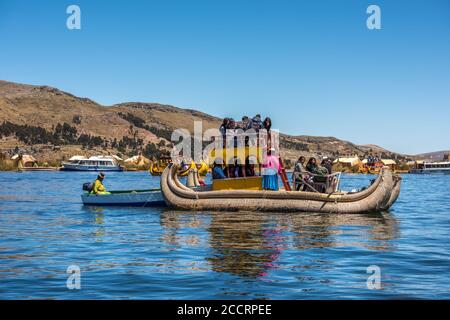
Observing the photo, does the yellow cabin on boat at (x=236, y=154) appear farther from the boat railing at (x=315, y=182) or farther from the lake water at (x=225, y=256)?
the lake water at (x=225, y=256)

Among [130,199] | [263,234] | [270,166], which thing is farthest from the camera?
[130,199]

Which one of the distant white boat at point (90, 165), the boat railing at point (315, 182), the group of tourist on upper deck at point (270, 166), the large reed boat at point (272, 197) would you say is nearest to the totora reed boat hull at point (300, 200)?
the large reed boat at point (272, 197)

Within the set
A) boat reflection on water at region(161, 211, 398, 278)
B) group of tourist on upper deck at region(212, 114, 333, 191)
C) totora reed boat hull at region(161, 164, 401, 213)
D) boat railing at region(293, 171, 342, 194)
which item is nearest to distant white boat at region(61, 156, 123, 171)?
totora reed boat hull at region(161, 164, 401, 213)

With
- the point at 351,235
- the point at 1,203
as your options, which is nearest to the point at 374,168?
the point at 1,203

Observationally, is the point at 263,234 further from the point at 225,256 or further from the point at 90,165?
the point at 90,165

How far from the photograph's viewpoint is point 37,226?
21.9 m

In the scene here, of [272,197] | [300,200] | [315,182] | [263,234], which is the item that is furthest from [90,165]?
[263,234]

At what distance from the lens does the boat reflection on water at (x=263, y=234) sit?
14.2 metres

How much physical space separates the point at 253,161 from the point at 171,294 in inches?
609

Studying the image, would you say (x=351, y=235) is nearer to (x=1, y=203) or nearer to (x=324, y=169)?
(x=324, y=169)

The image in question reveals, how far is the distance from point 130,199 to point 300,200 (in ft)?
29.9

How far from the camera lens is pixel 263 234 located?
1861cm

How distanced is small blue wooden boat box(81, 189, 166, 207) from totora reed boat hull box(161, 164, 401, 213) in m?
2.56

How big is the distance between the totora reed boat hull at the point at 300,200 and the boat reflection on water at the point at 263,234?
19.4 inches
